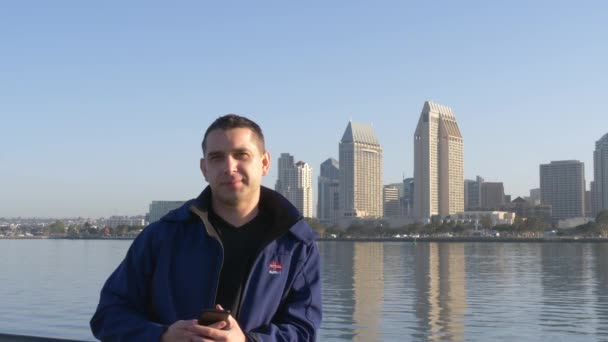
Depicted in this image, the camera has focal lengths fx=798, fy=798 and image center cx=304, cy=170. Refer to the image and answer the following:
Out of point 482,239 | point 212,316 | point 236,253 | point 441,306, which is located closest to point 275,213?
point 236,253

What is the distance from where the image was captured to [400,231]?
193000 millimetres

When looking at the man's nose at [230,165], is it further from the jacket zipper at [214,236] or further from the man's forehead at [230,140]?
the jacket zipper at [214,236]

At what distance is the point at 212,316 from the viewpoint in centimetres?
279

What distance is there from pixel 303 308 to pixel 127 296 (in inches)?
27.7

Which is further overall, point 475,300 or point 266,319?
point 475,300

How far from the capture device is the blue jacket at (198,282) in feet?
10.2

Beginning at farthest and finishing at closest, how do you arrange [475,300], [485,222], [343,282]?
[485,222]
[343,282]
[475,300]

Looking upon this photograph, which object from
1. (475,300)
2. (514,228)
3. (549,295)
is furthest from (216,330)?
(514,228)

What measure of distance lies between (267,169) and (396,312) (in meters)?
23.9

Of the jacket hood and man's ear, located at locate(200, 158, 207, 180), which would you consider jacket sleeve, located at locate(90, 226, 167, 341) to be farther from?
man's ear, located at locate(200, 158, 207, 180)

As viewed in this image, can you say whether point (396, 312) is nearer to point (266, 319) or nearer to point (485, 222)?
point (266, 319)

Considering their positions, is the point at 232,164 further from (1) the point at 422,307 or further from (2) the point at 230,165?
(1) the point at 422,307

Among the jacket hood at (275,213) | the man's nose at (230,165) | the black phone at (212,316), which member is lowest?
the black phone at (212,316)

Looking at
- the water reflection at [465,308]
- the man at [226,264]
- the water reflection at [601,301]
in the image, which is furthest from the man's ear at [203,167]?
the water reflection at [601,301]
